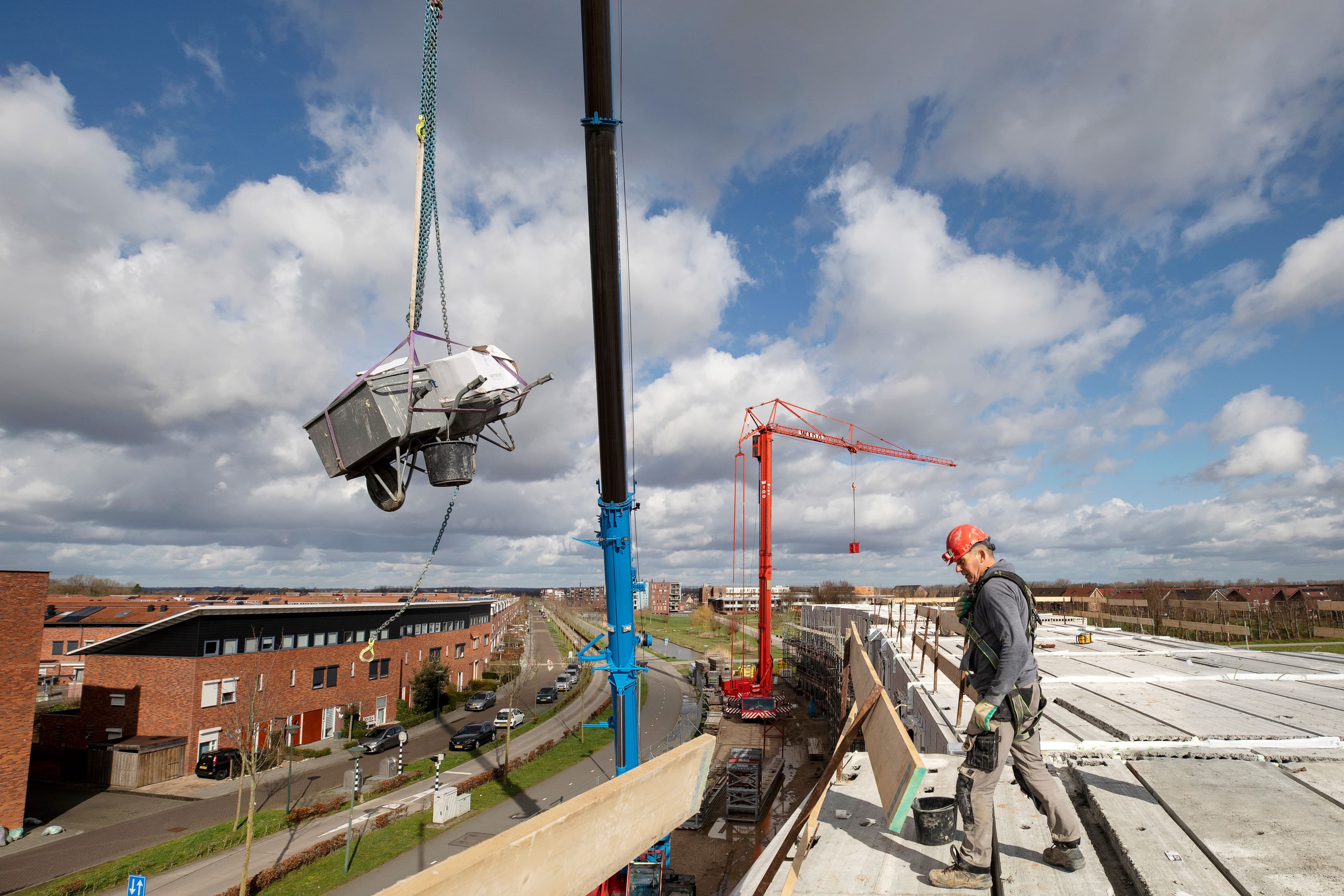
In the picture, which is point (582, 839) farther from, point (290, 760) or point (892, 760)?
point (290, 760)

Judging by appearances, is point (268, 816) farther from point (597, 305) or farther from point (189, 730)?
point (597, 305)

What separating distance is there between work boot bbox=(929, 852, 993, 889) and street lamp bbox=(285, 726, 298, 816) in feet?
80.1

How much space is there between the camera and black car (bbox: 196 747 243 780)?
2677 centimetres

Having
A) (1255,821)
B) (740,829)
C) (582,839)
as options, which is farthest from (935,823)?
(740,829)

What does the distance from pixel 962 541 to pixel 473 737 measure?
33466 millimetres

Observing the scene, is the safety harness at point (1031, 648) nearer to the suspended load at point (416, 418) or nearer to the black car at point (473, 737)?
the suspended load at point (416, 418)

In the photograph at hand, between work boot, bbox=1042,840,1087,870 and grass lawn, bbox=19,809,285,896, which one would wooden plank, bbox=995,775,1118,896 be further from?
grass lawn, bbox=19,809,285,896

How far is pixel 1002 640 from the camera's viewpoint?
12.3 ft

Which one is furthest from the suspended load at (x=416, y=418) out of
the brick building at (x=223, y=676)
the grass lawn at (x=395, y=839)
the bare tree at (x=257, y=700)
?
the bare tree at (x=257, y=700)

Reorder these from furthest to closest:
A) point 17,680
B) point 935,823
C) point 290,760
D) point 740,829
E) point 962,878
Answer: point 290,760, point 740,829, point 17,680, point 935,823, point 962,878

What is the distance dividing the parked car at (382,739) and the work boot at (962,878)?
32.5 metres

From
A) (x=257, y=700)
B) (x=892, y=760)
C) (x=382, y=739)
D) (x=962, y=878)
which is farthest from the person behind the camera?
(x=382, y=739)

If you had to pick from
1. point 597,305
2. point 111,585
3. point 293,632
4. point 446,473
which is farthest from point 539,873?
point 111,585

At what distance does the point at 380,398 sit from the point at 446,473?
2.85 ft
